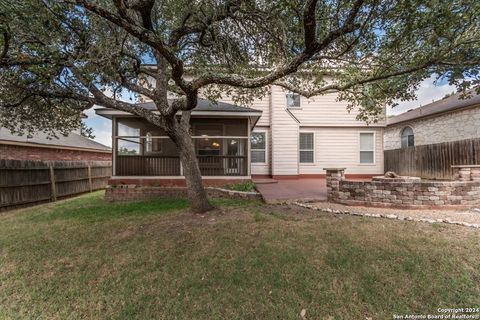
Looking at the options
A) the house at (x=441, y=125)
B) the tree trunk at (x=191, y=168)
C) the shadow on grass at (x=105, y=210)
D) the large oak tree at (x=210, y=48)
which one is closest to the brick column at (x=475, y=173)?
the large oak tree at (x=210, y=48)

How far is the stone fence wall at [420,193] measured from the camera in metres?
5.55

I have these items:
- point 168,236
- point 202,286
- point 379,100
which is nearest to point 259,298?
point 202,286

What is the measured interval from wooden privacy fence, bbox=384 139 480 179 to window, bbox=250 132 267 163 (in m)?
6.82

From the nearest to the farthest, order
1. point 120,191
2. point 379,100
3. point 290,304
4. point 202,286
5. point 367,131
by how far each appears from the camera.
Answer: point 290,304
point 202,286
point 379,100
point 120,191
point 367,131

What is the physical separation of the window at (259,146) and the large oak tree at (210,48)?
528cm

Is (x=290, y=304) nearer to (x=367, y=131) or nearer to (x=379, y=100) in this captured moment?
(x=379, y=100)

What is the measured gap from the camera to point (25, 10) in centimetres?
406

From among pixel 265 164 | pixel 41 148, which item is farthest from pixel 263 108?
pixel 41 148

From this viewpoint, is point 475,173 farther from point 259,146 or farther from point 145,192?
point 145,192

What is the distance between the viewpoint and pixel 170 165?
9.05m

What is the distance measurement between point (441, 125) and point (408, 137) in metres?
2.46

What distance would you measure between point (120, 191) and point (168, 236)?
4931 mm

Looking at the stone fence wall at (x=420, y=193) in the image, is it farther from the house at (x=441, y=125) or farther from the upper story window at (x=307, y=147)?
the upper story window at (x=307, y=147)

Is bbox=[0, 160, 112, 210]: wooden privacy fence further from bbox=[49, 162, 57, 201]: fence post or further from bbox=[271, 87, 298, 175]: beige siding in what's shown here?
bbox=[271, 87, 298, 175]: beige siding
